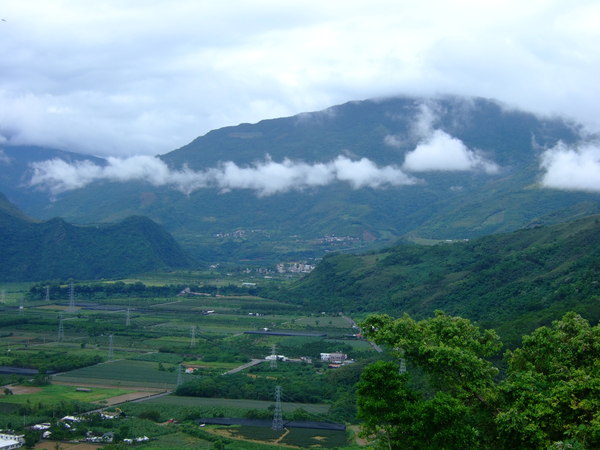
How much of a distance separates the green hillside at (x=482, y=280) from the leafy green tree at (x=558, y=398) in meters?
34.1

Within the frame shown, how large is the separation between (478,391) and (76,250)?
549 feet

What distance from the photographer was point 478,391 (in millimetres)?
21422

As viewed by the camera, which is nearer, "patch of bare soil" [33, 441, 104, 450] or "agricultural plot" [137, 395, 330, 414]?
"patch of bare soil" [33, 441, 104, 450]

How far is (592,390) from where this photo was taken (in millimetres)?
19547

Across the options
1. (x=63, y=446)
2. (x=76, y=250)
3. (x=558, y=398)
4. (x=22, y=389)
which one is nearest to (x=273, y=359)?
(x=22, y=389)

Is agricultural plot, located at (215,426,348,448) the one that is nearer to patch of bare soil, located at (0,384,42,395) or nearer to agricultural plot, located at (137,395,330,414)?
agricultural plot, located at (137,395,330,414)

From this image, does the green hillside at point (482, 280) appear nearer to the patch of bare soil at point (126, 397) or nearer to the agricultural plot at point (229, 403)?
the agricultural plot at point (229, 403)

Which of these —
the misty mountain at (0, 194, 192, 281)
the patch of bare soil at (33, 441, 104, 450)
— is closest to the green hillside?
the patch of bare soil at (33, 441, 104, 450)

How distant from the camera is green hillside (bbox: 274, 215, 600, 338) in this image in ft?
237

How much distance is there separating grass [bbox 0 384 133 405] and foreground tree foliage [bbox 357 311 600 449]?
4242 cm

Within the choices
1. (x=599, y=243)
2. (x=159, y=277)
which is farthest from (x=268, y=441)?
(x=159, y=277)

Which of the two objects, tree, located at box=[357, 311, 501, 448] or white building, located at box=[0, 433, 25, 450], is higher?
tree, located at box=[357, 311, 501, 448]

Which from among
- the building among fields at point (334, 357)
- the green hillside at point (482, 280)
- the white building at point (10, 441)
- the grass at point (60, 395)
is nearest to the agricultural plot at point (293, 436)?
the white building at point (10, 441)

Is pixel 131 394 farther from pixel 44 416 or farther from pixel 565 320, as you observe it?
pixel 565 320
